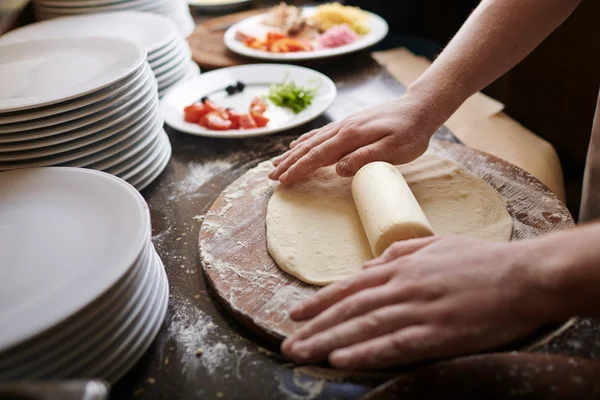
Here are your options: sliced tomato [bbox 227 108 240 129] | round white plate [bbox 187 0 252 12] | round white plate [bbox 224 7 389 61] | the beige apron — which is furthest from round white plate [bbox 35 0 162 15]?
the beige apron

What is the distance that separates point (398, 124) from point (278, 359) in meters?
0.80

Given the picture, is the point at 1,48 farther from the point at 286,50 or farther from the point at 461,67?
the point at 461,67

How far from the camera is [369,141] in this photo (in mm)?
1558

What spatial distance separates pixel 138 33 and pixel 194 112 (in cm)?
49

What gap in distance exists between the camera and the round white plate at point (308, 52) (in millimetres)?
2648

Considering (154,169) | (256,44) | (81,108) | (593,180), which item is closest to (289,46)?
(256,44)

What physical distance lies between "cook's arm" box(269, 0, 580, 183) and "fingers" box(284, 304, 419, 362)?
2.12 feet

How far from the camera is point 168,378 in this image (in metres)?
1.11

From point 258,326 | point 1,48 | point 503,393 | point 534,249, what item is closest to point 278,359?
point 258,326

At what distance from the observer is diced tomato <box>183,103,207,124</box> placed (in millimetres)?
2084

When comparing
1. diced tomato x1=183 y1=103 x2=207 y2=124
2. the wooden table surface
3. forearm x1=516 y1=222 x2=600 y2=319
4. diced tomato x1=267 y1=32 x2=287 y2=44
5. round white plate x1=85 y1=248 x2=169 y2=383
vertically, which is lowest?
the wooden table surface

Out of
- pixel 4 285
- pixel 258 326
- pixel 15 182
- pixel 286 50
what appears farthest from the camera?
pixel 286 50

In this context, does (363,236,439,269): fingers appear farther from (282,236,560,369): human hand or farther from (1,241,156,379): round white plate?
(1,241,156,379): round white plate

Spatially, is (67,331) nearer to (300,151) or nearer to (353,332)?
(353,332)
